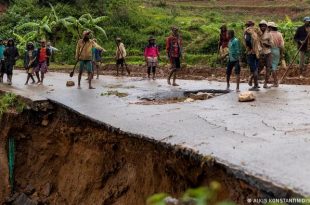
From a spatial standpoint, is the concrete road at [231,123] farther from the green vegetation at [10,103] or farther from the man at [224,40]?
the man at [224,40]

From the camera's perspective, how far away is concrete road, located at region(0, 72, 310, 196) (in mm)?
6086

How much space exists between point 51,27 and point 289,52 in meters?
13.6

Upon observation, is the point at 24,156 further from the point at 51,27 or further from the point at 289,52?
the point at 51,27

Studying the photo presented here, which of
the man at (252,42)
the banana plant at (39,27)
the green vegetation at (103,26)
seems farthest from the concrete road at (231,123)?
the banana plant at (39,27)

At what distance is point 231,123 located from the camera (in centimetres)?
883

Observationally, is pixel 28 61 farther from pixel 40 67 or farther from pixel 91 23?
pixel 91 23

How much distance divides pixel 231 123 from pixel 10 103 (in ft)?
19.7

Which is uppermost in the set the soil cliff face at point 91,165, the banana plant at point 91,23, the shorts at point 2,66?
the banana plant at point 91,23

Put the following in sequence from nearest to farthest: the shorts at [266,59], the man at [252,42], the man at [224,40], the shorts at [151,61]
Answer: the man at [252,42], the shorts at [266,59], the man at [224,40], the shorts at [151,61]

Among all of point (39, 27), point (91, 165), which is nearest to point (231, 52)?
point (91, 165)


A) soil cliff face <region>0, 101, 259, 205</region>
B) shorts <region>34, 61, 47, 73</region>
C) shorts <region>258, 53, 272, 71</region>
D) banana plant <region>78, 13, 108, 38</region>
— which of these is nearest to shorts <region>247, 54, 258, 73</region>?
shorts <region>258, 53, 272, 71</region>

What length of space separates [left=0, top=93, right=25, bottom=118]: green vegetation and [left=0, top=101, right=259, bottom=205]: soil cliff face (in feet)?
0.75

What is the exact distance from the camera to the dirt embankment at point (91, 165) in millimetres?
7008

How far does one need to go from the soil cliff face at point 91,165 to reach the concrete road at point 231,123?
0.22 meters
